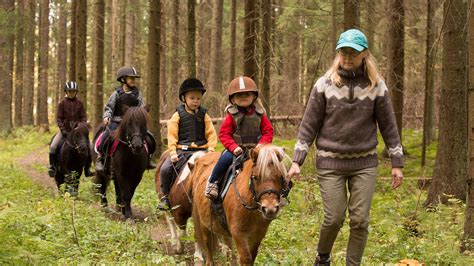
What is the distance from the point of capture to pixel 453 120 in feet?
34.4

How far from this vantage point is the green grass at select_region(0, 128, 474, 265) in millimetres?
6160

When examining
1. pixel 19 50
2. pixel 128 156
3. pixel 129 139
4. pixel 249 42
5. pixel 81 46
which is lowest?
pixel 128 156

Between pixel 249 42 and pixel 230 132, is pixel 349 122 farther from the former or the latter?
pixel 249 42

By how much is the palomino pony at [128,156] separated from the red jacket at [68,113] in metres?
2.42

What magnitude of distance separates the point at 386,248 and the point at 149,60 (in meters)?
10.8

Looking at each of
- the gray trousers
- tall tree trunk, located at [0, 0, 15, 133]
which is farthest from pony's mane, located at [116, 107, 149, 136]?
tall tree trunk, located at [0, 0, 15, 133]

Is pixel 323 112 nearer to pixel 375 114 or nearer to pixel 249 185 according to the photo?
pixel 375 114

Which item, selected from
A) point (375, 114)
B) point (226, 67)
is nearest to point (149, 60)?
point (375, 114)

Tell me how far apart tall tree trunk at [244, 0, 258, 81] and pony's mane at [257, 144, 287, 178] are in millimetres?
8417

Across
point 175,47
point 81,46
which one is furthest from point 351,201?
point 175,47

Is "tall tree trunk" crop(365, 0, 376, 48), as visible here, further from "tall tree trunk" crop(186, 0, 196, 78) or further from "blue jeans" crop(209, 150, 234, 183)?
"blue jeans" crop(209, 150, 234, 183)

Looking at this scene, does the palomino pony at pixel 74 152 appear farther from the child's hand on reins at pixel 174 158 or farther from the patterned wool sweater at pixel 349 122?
the patterned wool sweater at pixel 349 122

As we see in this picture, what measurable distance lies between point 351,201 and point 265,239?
10.4 ft

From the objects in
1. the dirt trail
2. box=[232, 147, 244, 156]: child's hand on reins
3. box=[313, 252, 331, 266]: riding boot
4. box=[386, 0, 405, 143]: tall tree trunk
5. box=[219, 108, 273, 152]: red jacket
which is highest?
box=[386, 0, 405, 143]: tall tree trunk
